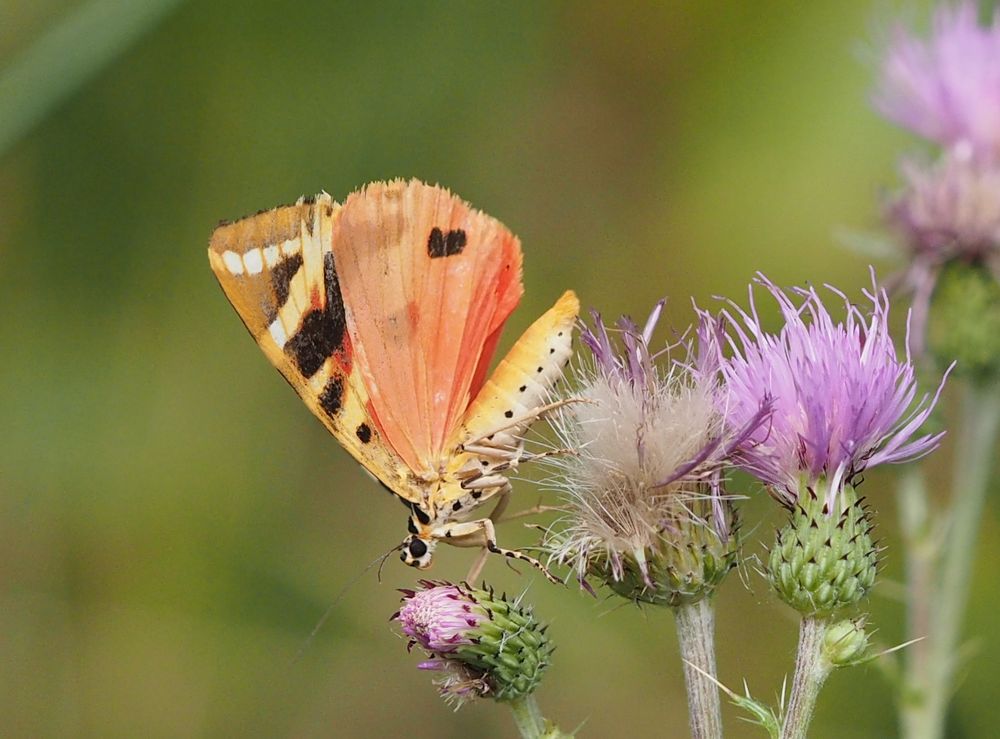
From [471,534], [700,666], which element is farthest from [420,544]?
[700,666]

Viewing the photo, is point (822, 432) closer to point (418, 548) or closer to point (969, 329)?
point (418, 548)

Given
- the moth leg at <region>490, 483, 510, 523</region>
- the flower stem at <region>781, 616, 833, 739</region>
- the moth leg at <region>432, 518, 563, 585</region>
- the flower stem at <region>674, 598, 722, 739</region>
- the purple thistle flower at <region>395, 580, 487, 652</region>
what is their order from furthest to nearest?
the moth leg at <region>490, 483, 510, 523</region>
the moth leg at <region>432, 518, 563, 585</region>
the purple thistle flower at <region>395, 580, 487, 652</region>
the flower stem at <region>674, 598, 722, 739</region>
the flower stem at <region>781, 616, 833, 739</region>

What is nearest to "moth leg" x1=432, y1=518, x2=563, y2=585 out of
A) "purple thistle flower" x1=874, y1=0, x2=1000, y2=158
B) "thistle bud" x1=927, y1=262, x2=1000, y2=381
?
"thistle bud" x1=927, y1=262, x2=1000, y2=381

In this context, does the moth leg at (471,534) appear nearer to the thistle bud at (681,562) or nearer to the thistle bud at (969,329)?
the thistle bud at (681,562)

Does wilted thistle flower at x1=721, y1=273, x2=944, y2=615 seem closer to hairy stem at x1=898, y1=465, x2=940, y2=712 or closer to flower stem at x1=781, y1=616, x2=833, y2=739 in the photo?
flower stem at x1=781, y1=616, x2=833, y2=739

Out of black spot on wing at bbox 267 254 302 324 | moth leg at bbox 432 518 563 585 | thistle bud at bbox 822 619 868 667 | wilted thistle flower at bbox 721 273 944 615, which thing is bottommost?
thistle bud at bbox 822 619 868 667
